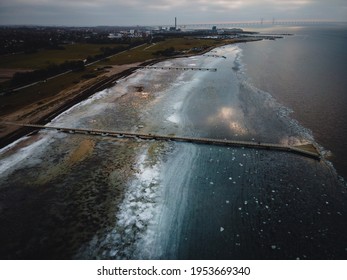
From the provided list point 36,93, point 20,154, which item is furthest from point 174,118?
point 36,93

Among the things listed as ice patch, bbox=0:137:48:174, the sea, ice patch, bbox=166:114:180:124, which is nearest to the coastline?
the sea

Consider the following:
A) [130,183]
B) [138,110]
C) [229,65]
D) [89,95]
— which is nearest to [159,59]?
[229,65]

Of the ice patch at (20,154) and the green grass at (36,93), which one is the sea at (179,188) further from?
Answer: the green grass at (36,93)

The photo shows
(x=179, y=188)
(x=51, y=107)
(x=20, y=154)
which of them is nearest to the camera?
(x=179, y=188)

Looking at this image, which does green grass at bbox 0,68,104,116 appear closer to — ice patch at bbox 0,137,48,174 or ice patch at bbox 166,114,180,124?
ice patch at bbox 0,137,48,174

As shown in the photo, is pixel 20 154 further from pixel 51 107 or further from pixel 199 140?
pixel 199 140

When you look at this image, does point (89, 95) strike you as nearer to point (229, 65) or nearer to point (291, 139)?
point (291, 139)

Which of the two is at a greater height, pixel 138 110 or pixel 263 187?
pixel 138 110
